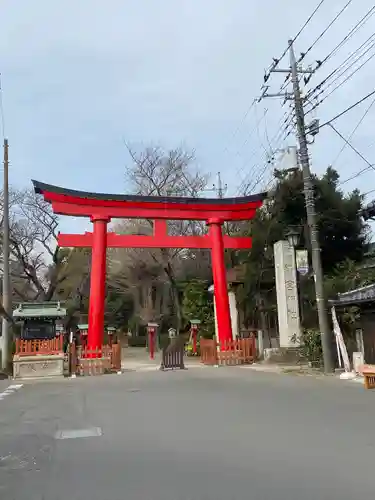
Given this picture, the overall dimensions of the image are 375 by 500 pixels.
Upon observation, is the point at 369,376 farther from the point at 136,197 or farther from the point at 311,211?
the point at 136,197

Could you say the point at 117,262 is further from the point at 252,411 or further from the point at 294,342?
the point at 252,411

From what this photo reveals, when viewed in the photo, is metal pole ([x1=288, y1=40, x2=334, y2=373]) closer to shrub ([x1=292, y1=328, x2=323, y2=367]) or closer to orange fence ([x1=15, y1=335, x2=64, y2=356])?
shrub ([x1=292, y1=328, x2=323, y2=367])

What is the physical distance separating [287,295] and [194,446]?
17.2 metres

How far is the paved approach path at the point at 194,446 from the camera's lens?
5.53m

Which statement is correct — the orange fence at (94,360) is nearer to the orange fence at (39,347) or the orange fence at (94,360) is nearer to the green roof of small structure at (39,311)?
the orange fence at (39,347)

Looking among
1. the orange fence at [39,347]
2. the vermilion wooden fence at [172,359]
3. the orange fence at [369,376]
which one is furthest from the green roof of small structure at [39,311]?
the orange fence at [369,376]

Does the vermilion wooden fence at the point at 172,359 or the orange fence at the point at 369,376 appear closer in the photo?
the orange fence at the point at 369,376

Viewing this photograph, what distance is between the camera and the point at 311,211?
19094 mm

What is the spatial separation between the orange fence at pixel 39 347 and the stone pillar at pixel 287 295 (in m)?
9.48

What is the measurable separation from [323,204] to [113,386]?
14.4 metres

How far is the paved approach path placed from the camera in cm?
553

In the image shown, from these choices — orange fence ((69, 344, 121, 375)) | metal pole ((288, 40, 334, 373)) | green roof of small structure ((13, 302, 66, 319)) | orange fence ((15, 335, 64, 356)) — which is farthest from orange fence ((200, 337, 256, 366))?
green roof of small structure ((13, 302, 66, 319))

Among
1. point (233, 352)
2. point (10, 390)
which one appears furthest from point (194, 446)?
point (233, 352)

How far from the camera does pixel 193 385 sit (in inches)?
637
